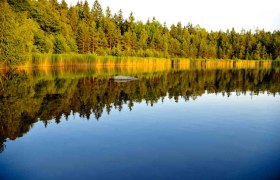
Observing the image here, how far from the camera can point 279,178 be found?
8.25 metres

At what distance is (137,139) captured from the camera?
12195 millimetres

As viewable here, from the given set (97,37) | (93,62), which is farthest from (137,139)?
(97,37)

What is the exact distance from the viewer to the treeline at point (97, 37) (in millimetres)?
49919

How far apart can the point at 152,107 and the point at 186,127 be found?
566 cm

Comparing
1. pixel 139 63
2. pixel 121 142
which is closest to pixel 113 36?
pixel 139 63

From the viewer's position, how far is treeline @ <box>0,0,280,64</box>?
49919 mm

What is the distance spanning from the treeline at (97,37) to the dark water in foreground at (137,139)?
3202cm

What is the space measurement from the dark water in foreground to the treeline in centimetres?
3202

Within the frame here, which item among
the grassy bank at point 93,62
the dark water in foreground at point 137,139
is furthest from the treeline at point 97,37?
the dark water in foreground at point 137,139

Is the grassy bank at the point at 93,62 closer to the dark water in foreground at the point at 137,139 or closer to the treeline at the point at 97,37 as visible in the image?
the treeline at the point at 97,37

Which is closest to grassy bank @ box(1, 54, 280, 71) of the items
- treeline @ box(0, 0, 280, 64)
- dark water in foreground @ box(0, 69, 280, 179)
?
treeline @ box(0, 0, 280, 64)

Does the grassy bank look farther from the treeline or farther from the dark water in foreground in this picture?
the dark water in foreground

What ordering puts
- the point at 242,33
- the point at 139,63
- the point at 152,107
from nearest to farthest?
the point at 152,107, the point at 139,63, the point at 242,33

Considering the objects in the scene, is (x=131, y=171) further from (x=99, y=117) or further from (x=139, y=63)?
(x=139, y=63)
